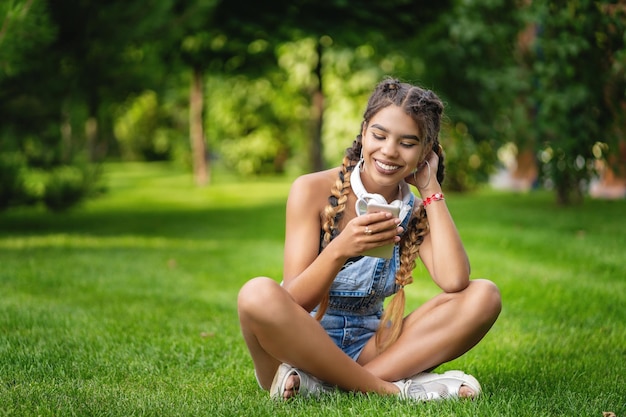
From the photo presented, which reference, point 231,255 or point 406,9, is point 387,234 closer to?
point 231,255

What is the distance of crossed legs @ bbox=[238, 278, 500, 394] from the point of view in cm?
298

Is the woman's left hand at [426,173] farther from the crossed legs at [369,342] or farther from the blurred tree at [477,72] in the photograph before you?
the blurred tree at [477,72]

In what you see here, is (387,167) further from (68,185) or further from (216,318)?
(68,185)

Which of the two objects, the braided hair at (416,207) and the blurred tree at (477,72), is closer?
the braided hair at (416,207)

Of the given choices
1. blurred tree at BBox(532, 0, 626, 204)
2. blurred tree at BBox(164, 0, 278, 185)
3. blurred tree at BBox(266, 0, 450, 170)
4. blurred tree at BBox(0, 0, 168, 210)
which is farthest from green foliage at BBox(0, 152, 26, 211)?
blurred tree at BBox(532, 0, 626, 204)

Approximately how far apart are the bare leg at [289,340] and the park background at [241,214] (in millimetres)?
93

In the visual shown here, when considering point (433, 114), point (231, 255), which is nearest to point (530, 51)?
point (231, 255)

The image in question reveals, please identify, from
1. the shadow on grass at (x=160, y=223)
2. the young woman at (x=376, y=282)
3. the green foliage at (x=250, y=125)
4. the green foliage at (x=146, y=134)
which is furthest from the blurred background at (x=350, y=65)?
the green foliage at (x=146, y=134)

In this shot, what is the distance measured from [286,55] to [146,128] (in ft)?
57.8

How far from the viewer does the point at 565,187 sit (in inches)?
447

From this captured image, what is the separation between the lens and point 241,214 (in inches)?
515

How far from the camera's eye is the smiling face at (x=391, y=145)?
321cm

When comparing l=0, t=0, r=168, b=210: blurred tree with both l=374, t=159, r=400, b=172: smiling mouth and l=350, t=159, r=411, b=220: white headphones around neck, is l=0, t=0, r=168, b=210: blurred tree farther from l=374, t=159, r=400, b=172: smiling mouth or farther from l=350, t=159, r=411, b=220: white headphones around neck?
l=374, t=159, r=400, b=172: smiling mouth

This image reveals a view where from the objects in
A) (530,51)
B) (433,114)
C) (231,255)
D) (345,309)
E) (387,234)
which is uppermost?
(530,51)
